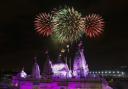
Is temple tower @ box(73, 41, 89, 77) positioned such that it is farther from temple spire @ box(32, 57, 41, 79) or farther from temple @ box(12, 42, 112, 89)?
temple spire @ box(32, 57, 41, 79)

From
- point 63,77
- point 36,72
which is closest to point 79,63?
point 63,77

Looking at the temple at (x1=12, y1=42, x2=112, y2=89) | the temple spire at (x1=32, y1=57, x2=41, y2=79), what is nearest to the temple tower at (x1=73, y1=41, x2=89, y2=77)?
the temple at (x1=12, y1=42, x2=112, y2=89)

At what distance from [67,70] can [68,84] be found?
21.8ft

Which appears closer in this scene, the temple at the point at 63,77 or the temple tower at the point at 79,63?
the temple at the point at 63,77

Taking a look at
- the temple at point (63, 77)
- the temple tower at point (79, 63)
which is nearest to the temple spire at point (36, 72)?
the temple at point (63, 77)

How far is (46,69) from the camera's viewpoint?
11575 cm

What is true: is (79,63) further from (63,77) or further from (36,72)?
(36,72)

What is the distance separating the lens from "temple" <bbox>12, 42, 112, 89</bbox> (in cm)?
10806

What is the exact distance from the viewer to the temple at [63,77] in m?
108

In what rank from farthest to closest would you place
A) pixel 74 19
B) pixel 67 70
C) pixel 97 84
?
pixel 67 70
pixel 97 84
pixel 74 19

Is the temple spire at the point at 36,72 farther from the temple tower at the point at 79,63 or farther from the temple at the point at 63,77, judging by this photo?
the temple tower at the point at 79,63

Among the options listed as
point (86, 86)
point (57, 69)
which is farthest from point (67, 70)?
point (86, 86)

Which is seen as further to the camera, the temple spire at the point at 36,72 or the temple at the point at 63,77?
the temple spire at the point at 36,72

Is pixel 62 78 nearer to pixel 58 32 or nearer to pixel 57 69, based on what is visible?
pixel 57 69
